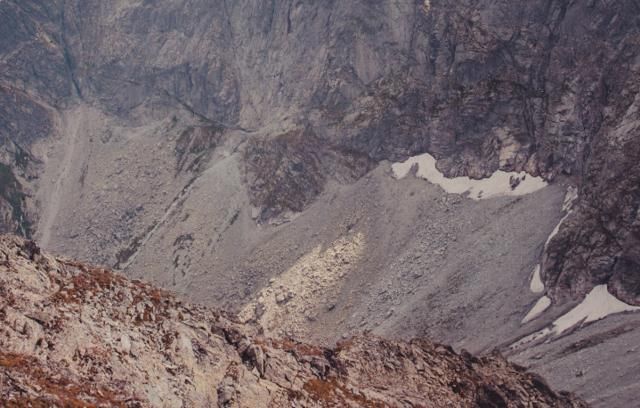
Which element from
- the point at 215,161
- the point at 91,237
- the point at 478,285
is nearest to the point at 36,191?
the point at 91,237

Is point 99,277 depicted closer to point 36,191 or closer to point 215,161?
point 215,161

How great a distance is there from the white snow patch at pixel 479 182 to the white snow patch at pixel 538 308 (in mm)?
27618

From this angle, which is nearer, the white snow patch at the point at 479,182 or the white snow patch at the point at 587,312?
the white snow patch at the point at 587,312

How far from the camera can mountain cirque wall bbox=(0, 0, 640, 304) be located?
117125 mm

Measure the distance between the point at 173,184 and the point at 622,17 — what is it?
100167mm

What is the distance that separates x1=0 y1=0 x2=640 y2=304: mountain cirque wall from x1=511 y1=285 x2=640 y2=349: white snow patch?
5.07 feet

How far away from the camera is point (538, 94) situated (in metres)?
144

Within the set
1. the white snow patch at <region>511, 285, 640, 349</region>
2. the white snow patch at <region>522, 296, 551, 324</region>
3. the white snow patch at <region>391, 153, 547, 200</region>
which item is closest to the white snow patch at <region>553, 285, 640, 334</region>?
the white snow patch at <region>511, 285, 640, 349</region>

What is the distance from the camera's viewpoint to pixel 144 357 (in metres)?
45.4

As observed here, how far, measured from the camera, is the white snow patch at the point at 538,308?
109 m

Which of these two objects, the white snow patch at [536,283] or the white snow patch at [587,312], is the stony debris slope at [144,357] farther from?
the white snow patch at [536,283]

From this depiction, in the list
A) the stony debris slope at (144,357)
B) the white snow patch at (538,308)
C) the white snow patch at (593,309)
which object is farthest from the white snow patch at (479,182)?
the stony debris slope at (144,357)

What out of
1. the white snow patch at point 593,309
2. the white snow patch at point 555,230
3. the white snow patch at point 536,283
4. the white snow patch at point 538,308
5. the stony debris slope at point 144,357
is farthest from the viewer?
Result: the white snow patch at point 555,230

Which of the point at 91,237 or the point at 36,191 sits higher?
the point at 36,191
